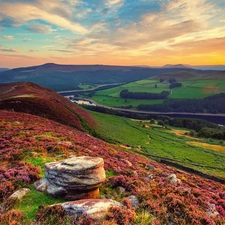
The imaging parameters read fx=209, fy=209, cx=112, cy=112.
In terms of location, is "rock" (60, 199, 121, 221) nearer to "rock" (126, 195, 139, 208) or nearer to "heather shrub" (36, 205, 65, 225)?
"heather shrub" (36, 205, 65, 225)

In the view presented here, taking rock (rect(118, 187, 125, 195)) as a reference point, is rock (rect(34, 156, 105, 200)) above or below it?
above

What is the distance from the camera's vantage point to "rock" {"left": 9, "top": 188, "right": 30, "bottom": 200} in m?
11.6

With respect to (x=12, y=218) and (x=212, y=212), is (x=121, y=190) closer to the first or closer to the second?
(x=212, y=212)

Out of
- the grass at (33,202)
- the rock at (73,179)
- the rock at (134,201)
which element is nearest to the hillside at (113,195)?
the grass at (33,202)

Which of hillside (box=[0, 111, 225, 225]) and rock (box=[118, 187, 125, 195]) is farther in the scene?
rock (box=[118, 187, 125, 195])

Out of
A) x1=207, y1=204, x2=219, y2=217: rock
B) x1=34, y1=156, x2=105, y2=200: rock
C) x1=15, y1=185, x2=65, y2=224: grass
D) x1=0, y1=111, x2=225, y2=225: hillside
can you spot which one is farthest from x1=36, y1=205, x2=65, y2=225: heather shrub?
x1=207, y1=204, x2=219, y2=217: rock

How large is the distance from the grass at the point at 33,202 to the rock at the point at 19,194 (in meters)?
0.23

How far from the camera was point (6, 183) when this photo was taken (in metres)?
13.0

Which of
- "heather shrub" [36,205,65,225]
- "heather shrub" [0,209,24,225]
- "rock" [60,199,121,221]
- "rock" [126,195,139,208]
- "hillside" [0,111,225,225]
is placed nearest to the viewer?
"heather shrub" [0,209,24,225]

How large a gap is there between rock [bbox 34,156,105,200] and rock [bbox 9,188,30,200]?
70cm

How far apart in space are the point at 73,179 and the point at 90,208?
2359 mm

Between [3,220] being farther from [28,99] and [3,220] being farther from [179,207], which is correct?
[28,99]

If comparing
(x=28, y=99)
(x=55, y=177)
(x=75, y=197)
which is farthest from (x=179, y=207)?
(x=28, y=99)

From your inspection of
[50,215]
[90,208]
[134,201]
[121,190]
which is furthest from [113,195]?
[50,215]
